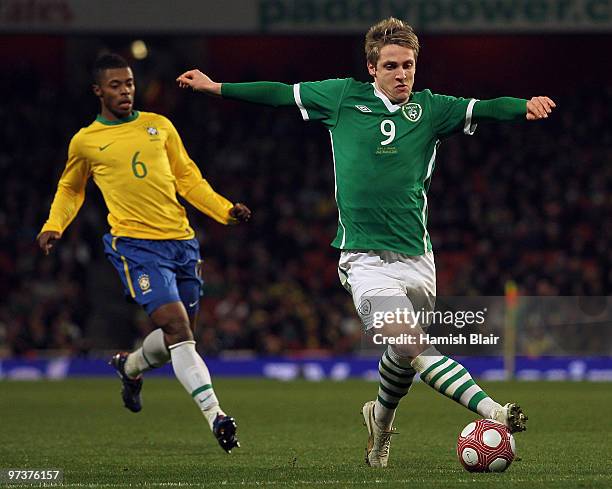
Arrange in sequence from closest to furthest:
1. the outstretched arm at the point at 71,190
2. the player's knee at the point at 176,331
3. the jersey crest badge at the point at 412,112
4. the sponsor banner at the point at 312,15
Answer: the jersey crest badge at the point at 412,112, the player's knee at the point at 176,331, the outstretched arm at the point at 71,190, the sponsor banner at the point at 312,15

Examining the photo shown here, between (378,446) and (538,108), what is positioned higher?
(538,108)

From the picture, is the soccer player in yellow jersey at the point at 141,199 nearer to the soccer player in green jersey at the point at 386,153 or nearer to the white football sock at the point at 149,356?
the white football sock at the point at 149,356

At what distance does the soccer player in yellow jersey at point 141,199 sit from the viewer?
7926 millimetres

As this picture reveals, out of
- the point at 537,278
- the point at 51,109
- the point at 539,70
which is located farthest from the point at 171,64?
the point at 537,278

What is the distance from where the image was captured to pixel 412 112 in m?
6.43

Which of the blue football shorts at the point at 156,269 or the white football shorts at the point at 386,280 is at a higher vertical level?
the white football shorts at the point at 386,280

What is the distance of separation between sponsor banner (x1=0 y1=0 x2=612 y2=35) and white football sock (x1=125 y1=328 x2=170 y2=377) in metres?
12.0

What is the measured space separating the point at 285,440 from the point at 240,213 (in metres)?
1.69

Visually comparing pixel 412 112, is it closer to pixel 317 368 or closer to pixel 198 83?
pixel 198 83

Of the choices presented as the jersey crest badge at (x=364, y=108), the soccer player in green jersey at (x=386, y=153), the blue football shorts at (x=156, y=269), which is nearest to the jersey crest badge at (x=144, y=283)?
the blue football shorts at (x=156, y=269)

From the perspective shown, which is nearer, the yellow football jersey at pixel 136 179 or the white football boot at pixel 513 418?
Result: the white football boot at pixel 513 418

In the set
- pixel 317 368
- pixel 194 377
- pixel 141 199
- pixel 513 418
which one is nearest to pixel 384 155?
pixel 513 418

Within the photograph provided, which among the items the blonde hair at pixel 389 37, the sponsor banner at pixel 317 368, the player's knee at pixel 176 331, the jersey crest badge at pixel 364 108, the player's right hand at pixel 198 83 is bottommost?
the sponsor banner at pixel 317 368

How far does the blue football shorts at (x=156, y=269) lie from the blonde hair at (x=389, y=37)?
7.31 feet
